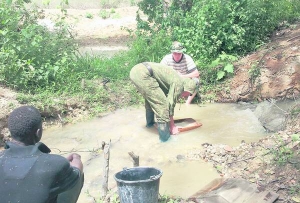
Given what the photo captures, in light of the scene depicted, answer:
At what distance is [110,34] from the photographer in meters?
17.3

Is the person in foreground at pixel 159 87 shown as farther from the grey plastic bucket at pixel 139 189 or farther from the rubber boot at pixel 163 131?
the grey plastic bucket at pixel 139 189

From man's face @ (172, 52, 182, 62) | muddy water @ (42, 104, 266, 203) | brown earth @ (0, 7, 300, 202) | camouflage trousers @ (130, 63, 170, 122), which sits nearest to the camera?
brown earth @ (0, 7, 300, 202)

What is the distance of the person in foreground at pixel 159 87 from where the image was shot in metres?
6.92

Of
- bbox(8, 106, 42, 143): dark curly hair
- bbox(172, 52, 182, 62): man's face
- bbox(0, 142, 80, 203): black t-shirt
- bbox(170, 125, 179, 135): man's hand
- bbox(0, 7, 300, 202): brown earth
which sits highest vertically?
bbox(8, 106, 42, 143): dark curly hair

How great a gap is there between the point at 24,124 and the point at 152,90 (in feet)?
13.9

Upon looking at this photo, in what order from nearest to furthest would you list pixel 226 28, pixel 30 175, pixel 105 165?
pixel 30 175 → pixel 105 165 → pixel 226 28

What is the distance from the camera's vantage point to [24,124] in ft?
9.12

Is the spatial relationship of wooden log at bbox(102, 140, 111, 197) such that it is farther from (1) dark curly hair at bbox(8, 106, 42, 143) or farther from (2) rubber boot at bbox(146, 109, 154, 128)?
(2) rubber boot at bbox(146, 109, 154, 128)

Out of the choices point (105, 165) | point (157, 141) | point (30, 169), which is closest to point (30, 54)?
point (157, 141)

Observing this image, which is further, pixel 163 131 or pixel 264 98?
pixel 264 98

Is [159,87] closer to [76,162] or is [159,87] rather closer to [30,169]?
[76,162]

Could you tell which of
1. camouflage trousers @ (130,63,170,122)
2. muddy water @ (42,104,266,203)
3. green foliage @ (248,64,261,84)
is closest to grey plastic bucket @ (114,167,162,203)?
muddy water @ (42,104,266,203)

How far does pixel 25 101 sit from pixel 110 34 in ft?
30.7

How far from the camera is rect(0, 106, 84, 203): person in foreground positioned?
→ 8.72 ft
